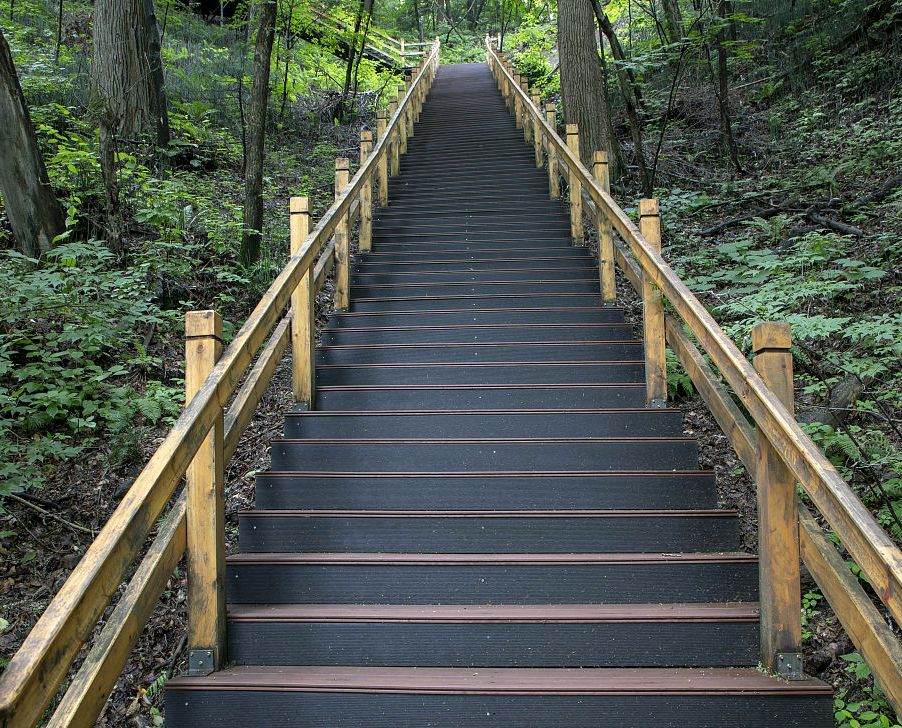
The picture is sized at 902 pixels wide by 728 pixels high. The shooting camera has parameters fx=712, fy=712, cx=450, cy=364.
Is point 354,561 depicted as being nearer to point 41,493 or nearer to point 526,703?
point 526,703

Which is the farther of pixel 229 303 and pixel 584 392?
pixel 229 303

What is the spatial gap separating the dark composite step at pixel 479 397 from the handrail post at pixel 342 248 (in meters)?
1.54

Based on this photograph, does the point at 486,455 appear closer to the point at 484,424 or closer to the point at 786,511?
the point at 484,424

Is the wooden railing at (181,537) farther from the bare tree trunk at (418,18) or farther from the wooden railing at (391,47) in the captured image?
the bare tree trunk at (418,18)

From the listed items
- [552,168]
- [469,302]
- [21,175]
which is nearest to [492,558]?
[469,302]

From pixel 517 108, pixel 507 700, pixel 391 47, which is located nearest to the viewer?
pixel 507 700

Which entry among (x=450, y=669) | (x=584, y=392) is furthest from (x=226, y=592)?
(x=584, y=392)

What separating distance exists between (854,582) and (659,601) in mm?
941

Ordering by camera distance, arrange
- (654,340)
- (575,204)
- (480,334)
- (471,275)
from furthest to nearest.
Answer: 1. (575,204)
2. (471,275)
3. (480,334)
4. (654,340)

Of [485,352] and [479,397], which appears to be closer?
[479,397]

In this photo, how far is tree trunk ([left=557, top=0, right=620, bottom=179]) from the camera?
9.93 metres

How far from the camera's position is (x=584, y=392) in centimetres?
438

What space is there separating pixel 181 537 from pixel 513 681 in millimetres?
1344

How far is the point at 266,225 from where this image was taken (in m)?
8.97
